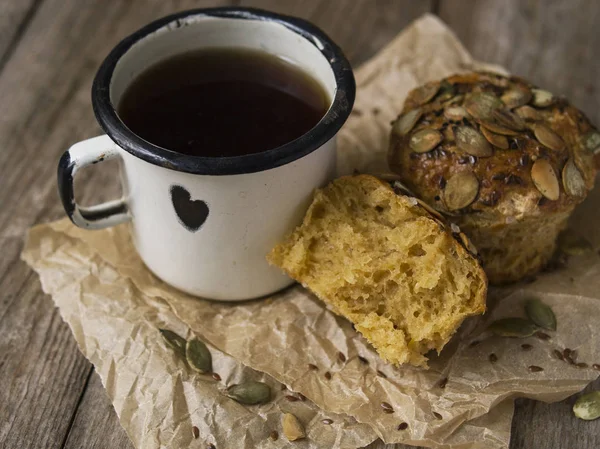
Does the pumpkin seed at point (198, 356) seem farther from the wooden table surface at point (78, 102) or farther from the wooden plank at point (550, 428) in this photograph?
the wooden plank at point (550, 428)

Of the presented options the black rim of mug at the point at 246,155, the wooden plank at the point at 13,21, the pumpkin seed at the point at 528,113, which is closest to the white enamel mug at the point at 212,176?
the black rim of mug at the point at 246,155

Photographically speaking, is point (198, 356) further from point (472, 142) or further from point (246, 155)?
point (472, 142)

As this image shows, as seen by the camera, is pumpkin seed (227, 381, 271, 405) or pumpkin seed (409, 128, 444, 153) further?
pumpkin seed (409, 128, 444, 153)

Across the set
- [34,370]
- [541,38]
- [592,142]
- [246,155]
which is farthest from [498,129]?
[34,370]

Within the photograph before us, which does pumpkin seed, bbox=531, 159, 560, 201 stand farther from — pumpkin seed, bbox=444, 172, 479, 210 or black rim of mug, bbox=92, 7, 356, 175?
black rim of mug, bbox=92, 7, 356, 175

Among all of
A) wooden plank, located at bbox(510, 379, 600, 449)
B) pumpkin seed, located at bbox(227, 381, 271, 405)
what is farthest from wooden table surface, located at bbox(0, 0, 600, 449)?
pumpkin seed, located at bbox(227, 381, 271, 405)
